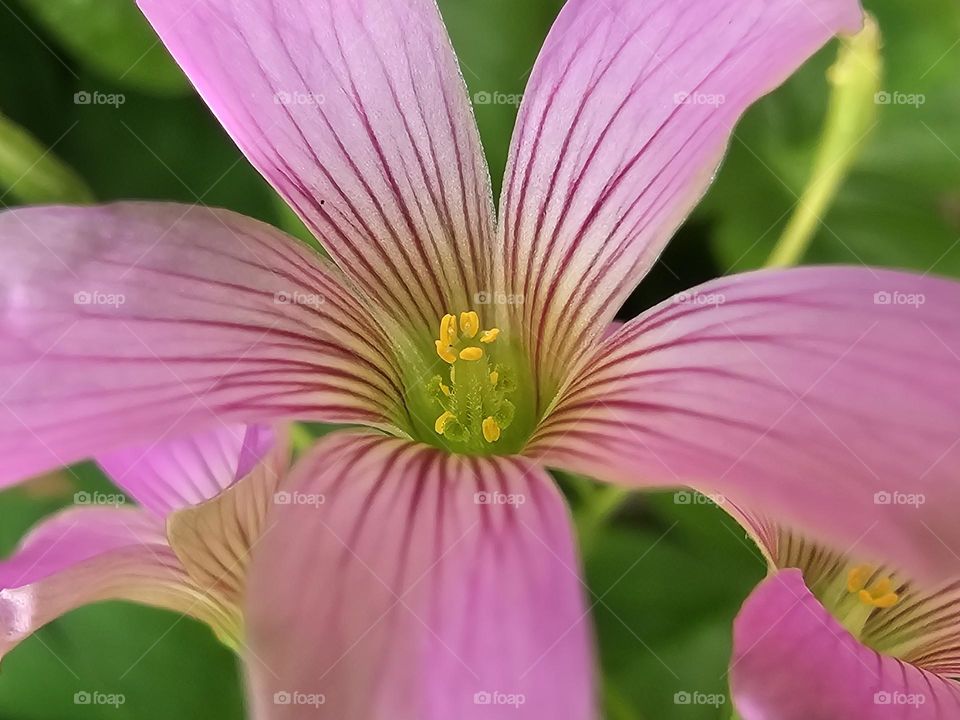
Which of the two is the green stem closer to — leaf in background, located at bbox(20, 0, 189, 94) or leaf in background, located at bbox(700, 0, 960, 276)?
leaf in background, located at bbox(700, 0, 960, 276)

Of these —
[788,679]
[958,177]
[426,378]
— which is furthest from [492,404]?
[958,177]

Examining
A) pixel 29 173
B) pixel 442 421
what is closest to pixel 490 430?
pixel 442 421

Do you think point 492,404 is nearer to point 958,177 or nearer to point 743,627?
point 743,627

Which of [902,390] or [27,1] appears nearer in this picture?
[902,390]

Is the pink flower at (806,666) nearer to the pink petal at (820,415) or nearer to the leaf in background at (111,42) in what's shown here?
the pink petal at (820,415)

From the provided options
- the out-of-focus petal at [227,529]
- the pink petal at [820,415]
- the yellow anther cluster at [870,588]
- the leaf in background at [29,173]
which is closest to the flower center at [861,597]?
the yellow anther cluster at [870,588]

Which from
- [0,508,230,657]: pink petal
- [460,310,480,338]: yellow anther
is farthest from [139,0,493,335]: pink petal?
[0,508,230,657]: pink petal
